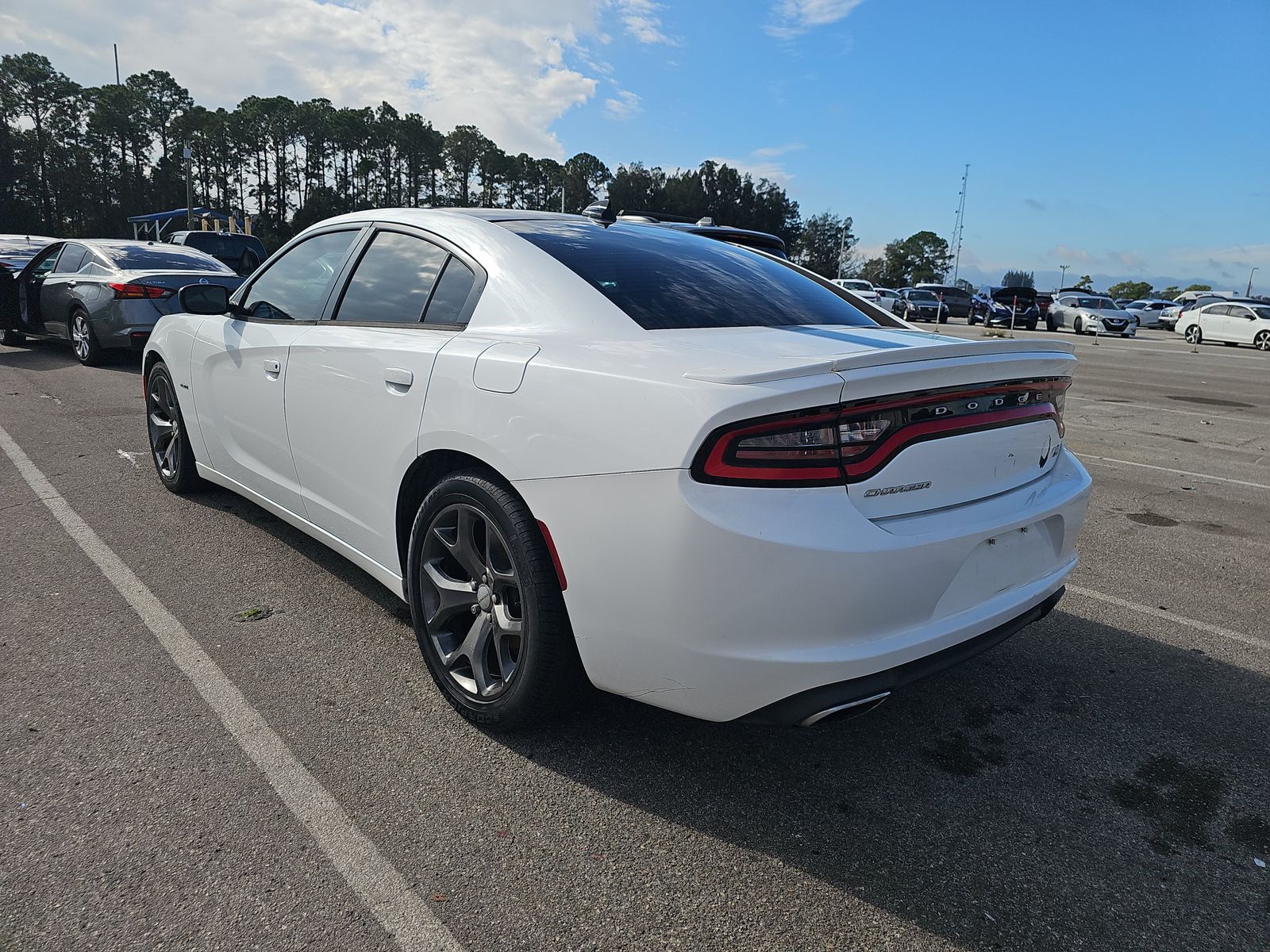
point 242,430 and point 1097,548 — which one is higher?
point 242,430

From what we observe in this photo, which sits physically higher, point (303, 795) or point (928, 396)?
point (928, 396)

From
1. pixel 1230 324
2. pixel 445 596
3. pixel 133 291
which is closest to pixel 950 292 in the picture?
pixel 1230 324

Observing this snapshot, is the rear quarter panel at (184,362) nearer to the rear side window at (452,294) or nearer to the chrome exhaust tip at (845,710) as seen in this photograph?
the rear side window at (452,294)

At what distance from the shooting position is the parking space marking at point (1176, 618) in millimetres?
3475

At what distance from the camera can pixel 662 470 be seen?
6.38 feet

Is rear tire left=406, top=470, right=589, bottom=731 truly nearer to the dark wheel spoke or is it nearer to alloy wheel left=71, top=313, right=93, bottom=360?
the dark wheel spoke

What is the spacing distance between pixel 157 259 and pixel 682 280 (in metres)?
9.69

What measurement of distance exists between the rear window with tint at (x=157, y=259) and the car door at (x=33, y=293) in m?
1.29

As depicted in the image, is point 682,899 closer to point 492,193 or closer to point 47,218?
point 47,218

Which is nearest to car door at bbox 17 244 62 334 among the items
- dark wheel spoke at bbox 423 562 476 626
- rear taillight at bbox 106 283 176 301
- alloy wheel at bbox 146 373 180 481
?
rear taillight at bbox 106 283 176 301

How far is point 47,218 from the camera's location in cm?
7025

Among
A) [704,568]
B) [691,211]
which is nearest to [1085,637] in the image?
[704,568]

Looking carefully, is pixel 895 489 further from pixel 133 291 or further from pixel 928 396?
pixel 133 291

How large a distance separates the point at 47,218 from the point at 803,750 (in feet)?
285
